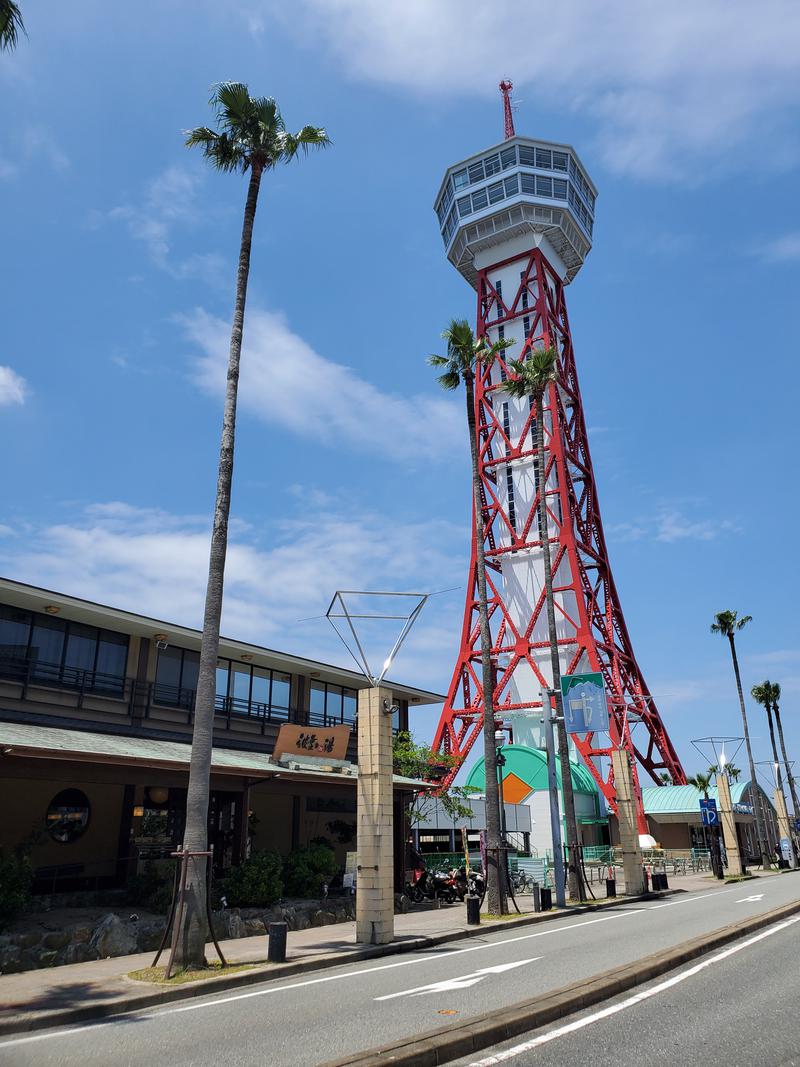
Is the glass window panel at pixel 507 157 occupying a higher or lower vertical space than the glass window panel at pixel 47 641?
higher

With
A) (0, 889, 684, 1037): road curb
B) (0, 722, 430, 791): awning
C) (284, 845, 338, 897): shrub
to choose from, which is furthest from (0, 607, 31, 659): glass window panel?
(0, 889, 684, 1037): road curb

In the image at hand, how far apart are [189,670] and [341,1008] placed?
65.6 feet

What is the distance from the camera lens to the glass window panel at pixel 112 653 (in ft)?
85.2

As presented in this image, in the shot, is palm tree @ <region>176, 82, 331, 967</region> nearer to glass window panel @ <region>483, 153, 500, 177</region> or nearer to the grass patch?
the grass patch

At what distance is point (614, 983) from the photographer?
33.4 ft

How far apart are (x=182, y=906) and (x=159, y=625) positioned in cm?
1391

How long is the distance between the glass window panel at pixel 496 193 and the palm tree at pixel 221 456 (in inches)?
2364

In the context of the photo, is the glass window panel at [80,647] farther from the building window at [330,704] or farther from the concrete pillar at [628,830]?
the concrete pillar at [628,830]

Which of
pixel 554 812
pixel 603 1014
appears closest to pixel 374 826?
pixel 603 1014

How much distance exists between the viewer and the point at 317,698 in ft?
115

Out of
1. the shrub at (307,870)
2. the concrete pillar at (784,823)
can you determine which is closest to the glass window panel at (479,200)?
the concrete pillar at (784,823)

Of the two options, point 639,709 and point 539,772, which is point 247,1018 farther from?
point 639,709

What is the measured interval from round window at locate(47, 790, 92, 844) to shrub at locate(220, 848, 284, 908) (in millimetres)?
5668

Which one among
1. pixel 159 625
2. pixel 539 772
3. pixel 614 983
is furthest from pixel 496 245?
pixel 614 983
